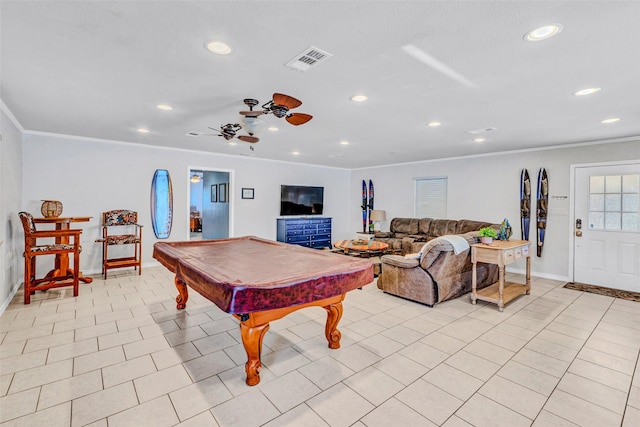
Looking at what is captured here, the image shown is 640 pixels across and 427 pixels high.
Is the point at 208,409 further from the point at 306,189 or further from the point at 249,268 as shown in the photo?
the point at 306,189

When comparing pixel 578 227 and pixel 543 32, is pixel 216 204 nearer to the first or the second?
pixel 543 32

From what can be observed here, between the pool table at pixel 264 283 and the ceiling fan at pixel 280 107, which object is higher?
the ceiling fan at pixel 280 107

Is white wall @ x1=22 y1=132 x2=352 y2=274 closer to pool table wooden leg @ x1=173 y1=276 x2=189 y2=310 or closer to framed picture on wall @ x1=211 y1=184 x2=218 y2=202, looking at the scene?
framed picture on wall @ x1=211 y1=184 x2=218 y2=202

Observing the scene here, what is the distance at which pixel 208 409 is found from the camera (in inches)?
75.9

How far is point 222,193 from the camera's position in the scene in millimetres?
7719

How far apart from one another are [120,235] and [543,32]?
6212mm

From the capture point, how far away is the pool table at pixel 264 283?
6.04 ft

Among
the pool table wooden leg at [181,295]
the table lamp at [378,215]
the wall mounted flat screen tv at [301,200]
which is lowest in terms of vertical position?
the pool table wooden leg at [181,295]

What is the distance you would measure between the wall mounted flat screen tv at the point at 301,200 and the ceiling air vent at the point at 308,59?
5477 mm

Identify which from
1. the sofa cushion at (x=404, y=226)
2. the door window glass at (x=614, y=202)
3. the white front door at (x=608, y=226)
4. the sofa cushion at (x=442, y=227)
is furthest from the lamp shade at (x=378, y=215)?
the door window glass at (x=614, y=202)

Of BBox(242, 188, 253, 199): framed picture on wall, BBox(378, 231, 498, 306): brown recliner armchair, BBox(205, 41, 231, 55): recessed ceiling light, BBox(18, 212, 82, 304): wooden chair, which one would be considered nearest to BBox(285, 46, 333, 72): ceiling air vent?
BBox(205, 41, 231, 55): recessed ceiling light

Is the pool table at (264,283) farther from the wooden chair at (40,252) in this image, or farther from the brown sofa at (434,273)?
the wooden chair at (40,252)

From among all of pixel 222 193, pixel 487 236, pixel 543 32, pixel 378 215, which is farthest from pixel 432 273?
pixel 222 193

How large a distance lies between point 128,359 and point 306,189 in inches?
241
